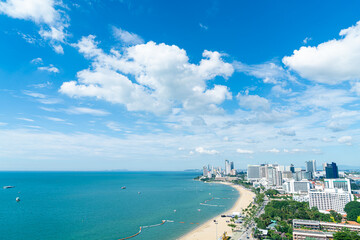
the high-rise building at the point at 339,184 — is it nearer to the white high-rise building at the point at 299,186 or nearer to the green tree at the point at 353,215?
the white high-rise building at the point at 299,186

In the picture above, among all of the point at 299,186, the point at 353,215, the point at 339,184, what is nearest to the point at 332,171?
the point at 339,184

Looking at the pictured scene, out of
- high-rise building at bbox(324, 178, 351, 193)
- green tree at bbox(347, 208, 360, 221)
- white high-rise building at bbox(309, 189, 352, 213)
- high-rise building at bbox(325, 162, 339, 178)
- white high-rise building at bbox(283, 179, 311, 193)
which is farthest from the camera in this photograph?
high-rise building at bbox(325, 162, 339, 178)

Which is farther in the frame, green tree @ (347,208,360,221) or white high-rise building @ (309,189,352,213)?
white high-rise building @ (309,189,352,213)

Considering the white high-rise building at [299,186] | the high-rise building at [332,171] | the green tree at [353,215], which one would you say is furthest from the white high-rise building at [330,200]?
the high-rise building at [332,171]

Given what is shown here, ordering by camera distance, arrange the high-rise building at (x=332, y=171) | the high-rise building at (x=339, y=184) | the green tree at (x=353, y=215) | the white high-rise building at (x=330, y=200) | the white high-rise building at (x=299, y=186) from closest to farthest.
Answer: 1. the green tree at (x=353, y=215)
2. the white high-rise building at (x=330, y=200)
3. the high-rise building at (x=339, y=184)
4. the white high-rise building at (x=299, y=186)
5. the high-rise building at (x=332, y=171)

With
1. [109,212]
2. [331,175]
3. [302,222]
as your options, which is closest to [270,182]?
[331,175]

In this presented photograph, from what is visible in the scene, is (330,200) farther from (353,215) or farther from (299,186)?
(299,186)

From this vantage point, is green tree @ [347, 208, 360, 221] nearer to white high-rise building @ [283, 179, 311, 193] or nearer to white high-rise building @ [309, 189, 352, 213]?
white high-rise building @ [309, 189, 352, 213]

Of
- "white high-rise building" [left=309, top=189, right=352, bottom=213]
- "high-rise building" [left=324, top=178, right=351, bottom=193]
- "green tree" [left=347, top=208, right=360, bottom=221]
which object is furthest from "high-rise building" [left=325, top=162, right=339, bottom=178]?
"green tree" [left=347, top=208, right=360, bottom=221]

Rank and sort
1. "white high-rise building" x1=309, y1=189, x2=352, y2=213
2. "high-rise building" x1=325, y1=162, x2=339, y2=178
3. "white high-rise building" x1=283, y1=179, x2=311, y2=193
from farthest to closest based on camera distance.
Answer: "high-rise building" x1=325, y1=162, x2=339, y2=178 < "white high-rise building" x1=283, y1=179, x2=311, y2=193 < "white high-rise building" x1=309, y1=189, x2=352, y2=213
